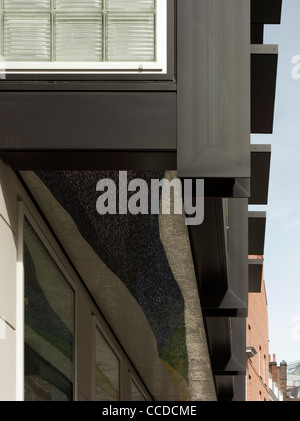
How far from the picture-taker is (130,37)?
611 cm

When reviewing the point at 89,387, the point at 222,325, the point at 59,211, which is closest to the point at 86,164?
the point at 59,211

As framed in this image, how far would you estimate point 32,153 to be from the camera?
6.06 m

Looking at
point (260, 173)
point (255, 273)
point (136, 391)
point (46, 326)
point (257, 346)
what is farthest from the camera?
point (257, 346)

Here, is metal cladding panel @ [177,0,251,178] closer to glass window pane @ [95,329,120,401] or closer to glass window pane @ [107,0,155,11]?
glass window pane @ [107,0,155,11]

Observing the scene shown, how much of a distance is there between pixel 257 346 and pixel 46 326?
149ft

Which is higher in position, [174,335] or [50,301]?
[174,335]

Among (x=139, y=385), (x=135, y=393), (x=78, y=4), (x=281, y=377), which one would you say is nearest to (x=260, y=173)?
(x=78, y=4)

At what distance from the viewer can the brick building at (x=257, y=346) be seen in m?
46.6

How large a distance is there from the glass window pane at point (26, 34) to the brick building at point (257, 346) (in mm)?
39029

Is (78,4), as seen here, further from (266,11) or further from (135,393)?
(135,393)

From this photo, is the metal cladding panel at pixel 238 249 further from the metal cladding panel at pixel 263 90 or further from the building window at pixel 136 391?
the building window at pixel 136 391

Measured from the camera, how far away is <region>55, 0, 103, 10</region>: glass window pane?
6.13m

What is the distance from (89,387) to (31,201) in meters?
3.96
